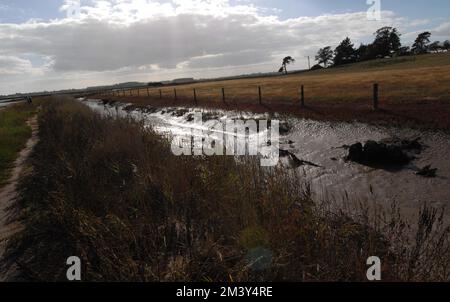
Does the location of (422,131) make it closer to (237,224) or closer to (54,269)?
(237,224)

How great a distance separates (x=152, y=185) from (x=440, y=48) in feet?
429

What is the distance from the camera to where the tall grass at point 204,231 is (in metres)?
3.35

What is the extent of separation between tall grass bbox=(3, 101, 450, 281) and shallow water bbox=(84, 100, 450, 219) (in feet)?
2.53

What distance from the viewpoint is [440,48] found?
10688 centimetres

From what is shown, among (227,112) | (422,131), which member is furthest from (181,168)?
(227,112)

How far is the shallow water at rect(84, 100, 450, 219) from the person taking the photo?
258 inches

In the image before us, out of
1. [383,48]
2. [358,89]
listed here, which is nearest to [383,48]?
[383,48]


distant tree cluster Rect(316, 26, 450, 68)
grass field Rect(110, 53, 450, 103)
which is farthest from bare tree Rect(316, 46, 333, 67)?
grass field Rect(110, 53, 450, 103)

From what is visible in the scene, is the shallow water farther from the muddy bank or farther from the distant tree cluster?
the distant tree cluster

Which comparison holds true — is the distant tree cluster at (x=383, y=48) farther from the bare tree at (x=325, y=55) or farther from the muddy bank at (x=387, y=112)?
the muddy bank at (x=387, y=112)

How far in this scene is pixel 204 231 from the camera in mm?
4434

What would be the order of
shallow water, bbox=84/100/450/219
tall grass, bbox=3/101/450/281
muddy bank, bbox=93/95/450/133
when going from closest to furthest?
1. tall grass, bbox=3/101/450/281
2. shallow water, bbox=84/100/450/219
3. muddy bank, bbox=93/95/450/133
